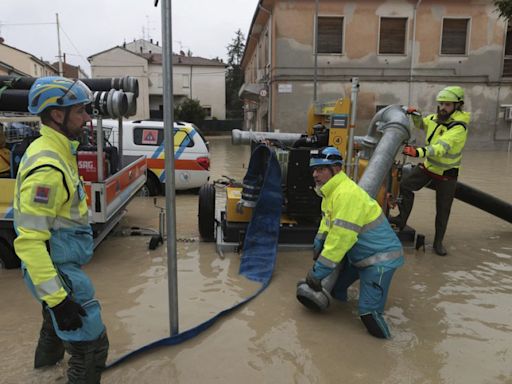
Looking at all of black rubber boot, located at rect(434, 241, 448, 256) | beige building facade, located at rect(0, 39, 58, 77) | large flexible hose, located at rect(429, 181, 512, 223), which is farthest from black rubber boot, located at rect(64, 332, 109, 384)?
beige building facade, located at rect(0, 39, 58, 77)

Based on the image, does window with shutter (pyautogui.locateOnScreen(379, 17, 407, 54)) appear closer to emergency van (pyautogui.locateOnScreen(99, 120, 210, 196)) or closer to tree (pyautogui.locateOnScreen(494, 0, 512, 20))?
tree (pyautogui.locateOnScreen(494, 0, 512, 20))

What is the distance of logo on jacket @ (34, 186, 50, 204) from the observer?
2402mm

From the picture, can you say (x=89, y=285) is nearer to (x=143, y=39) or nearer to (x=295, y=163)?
(x=295, y=163)

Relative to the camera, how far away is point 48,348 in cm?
337

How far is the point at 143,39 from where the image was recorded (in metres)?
60.3

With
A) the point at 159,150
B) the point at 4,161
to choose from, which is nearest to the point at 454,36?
the point at 159,150

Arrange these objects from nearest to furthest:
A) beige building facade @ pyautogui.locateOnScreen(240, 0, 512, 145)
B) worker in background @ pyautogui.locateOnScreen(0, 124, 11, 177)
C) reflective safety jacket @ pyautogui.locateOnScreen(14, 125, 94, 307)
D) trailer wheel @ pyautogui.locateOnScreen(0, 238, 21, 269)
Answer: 1. reflective safety jacket @ pyautogui.locateOnScreen(14, 125, 94, 307)
2. trailer wheel @ pyautogui.locateOnScreen(0, 238, 21, 269)
3. worker in background @ pyautogui.locateOnScreen(0, 124, 11, 177)
4. beige building facade @ pyautogui.locateOnScreen(240, 0, 512, 145)

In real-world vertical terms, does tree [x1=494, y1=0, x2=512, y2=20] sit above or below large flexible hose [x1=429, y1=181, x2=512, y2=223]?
above

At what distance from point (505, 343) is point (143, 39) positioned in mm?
62589

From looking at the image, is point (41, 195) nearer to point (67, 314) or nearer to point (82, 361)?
point (67, 314)

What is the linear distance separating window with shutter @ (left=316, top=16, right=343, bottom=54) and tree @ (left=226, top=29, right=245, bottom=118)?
3544cm

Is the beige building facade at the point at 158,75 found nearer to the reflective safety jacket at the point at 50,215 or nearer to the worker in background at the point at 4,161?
the worker in background at the point at 4,161

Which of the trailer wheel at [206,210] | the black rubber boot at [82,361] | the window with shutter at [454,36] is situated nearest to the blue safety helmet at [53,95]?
the black rubber boot at [82,361]

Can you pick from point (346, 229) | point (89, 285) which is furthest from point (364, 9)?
point (89, 285)
